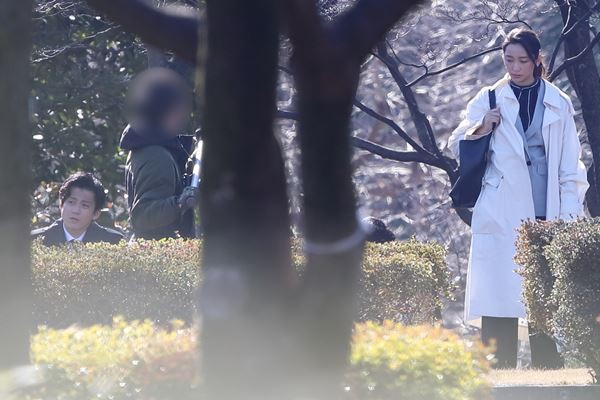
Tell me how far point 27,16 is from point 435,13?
9.80 meters

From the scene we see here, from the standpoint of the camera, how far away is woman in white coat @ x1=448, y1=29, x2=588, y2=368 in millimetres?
8789

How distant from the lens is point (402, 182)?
59.7ft

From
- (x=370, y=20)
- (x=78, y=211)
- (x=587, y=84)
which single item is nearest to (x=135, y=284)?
(x=78, y=211)

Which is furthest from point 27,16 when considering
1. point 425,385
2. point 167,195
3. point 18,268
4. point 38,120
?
point 38,120

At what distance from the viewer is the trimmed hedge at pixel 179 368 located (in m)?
4.80

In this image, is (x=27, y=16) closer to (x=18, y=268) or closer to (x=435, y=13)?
(x=18, y=268)

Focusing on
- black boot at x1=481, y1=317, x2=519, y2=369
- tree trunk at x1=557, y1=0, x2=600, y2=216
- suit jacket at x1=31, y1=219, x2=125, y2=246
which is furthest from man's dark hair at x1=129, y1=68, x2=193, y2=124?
tree trunk at x1=557, y1=0, x2=600, y2=216

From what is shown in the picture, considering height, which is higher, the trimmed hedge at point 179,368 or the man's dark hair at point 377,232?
the man's dark hair at point 377,232

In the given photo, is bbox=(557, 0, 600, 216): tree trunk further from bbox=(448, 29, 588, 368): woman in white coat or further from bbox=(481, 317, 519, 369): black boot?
bbox=(481, 317, 519, 369): black boot

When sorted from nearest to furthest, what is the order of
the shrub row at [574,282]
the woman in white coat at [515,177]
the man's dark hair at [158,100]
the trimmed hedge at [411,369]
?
the trimmed hedge at [411,369]
the shrub row at [574,282]
the man's dark hair at [158,100]
the woman in white coat at [515,177]

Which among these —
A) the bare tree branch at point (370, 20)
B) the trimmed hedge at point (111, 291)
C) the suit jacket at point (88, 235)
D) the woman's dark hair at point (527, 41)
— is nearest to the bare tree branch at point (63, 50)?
the suit jacket at point (88, 235)

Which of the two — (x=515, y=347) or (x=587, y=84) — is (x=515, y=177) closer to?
(x=515, y=347)

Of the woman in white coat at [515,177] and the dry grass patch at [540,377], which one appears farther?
the woman in white coat at [515,177]

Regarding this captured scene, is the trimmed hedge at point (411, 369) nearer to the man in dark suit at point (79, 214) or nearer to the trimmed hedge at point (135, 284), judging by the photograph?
the trimmed hedge at point (135, 284)
